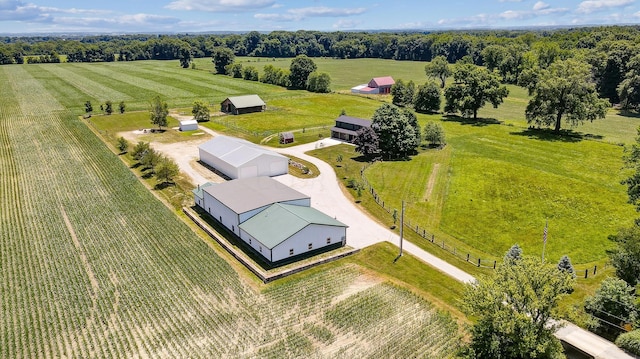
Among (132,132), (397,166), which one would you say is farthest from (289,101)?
(397,166)

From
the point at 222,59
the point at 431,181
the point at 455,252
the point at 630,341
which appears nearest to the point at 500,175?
the point at 431,181

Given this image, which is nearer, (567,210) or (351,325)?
(351,325)

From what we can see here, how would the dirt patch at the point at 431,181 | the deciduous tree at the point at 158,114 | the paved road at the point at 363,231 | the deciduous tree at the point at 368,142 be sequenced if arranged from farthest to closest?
the deciduous tree at the point at 158,114, the deciduous tree at the point at 368,142, the dirt patch at the point at 431,181, the paved road at the point at 363,231

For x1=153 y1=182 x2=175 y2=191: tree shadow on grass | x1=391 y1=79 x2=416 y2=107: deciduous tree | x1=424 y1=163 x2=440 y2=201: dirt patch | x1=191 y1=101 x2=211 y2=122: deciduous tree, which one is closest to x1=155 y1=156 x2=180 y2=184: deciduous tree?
x1=153 y1=182 x2=175 y2=191: tree shadow on grass

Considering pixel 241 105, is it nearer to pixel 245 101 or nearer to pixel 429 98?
pixel 245 101

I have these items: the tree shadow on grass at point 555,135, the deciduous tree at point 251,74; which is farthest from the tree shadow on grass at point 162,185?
the deciduous tree at point 251,74

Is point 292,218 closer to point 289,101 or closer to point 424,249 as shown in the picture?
point 424,249

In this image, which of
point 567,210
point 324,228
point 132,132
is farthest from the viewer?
point 132,132

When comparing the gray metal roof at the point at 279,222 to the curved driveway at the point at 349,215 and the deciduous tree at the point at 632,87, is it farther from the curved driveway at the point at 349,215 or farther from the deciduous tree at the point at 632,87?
the deciduous tree at the point at 632,87
